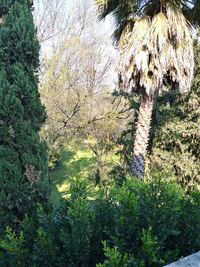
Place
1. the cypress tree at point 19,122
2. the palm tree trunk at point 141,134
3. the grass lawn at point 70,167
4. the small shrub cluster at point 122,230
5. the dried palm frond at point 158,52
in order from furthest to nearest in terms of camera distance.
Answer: the grass lawn at point 70,167 → the palm tree trunk at point 141,134 → the dried palm frond at point 158,52 → the cypress tree at point 19,122 → the small shrub cluster at point 122,230

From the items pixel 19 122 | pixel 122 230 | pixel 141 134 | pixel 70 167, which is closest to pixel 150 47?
pixel 141 134

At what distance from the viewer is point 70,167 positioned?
21969mm

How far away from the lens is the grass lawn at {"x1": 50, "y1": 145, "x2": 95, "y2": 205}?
19469mm

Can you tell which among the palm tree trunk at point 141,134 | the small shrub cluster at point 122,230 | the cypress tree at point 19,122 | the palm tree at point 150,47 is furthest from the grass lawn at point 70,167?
the small shrub cluster at point 122,230

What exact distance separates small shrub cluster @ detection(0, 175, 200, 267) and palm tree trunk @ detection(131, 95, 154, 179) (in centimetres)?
641

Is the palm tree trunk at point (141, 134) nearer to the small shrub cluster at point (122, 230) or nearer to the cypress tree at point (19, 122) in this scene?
the cypress tree at point (19, 122)

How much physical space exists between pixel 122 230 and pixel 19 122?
197cm

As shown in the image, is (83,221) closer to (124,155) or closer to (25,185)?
(25,185)

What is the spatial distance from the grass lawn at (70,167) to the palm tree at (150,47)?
30.3 feet

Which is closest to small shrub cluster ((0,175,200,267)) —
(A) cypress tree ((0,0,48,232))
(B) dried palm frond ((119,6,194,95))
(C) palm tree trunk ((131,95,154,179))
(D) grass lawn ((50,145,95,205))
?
(A) cypress tree ((0,0,48,232))

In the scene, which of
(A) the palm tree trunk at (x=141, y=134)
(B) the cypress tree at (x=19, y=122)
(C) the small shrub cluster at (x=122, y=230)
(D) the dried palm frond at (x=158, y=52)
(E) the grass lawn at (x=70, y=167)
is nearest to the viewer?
(C) the small shrub cluster at (x=122, y=230)

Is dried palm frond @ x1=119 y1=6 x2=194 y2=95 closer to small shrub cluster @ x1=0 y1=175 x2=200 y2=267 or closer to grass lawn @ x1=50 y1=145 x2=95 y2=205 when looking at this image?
small shrub cluster @ x1=0 y1=175 x2=200 y2=267

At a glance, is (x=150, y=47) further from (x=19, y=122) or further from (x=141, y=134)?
(x=19, y=122)

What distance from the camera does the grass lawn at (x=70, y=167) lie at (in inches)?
766
